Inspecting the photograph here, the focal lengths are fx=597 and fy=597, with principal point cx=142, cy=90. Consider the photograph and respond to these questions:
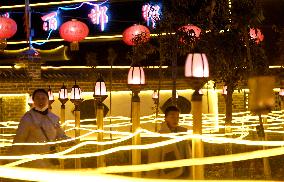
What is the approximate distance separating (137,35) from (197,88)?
7.87 metres

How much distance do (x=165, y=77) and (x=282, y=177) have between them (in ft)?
28.1

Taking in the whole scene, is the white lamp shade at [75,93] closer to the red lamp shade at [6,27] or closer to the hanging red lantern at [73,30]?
the hanging red lantern at [73,30]

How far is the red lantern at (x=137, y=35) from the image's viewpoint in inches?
584

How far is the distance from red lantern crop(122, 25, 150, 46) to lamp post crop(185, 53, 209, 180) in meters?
7.20

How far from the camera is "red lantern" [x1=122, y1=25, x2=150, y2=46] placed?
14836mm

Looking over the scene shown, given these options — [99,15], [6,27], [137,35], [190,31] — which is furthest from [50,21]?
[190,31]

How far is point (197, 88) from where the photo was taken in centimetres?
735

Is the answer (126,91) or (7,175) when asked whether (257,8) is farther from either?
(126,91)

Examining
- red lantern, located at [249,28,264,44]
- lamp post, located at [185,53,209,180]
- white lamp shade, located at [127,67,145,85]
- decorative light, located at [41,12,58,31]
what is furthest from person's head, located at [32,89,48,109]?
decorative light, located at [41,12,58,31]

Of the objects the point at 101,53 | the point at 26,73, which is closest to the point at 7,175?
the point at 26,73

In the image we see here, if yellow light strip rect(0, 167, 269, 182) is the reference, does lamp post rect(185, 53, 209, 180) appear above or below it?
above

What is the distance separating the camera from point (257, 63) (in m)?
11.6

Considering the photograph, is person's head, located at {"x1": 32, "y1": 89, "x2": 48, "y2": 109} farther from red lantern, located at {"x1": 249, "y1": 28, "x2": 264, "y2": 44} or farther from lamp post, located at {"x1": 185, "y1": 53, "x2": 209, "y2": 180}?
red lantern, located at {"x1": 249, "y1": 28, "x2": 264, "y2": 44}

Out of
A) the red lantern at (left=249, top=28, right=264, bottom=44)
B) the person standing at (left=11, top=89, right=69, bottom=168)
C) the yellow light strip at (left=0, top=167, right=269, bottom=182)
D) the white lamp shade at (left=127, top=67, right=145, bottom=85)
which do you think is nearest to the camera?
the yellow light strip at (left=0, top=167, right=269, bottom=182)
